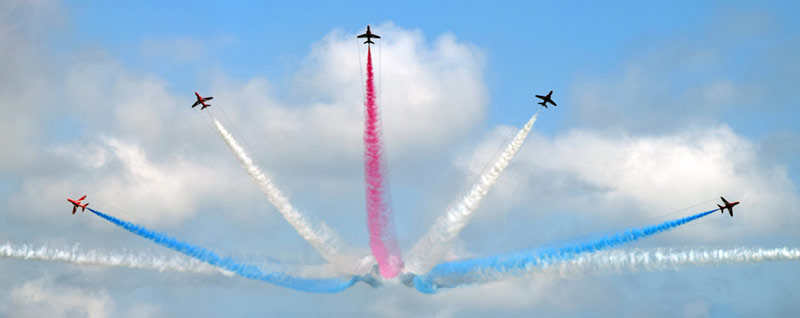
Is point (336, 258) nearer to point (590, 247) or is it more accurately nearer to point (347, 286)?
point (347, 286)

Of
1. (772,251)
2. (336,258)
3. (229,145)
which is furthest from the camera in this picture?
(336,258)

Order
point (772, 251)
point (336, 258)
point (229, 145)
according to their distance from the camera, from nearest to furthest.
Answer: point (772, 251) → point (229, 145) → point (336, 258)

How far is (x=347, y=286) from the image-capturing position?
132 m

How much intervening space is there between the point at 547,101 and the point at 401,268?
93.8 ft

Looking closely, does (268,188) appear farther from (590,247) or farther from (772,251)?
(772,251)

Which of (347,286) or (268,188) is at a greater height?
(268,188)

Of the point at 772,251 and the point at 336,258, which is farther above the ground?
the point at 336,258

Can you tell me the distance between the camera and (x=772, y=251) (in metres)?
114

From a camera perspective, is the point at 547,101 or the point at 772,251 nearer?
the point at 772,251

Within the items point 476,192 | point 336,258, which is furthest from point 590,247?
point 336,258

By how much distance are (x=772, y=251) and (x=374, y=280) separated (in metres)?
49.2

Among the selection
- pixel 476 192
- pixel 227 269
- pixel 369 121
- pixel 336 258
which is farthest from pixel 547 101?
pixel 227 269

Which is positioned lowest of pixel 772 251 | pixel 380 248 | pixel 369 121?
pixel 772 251

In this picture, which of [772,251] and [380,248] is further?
[380,248]
